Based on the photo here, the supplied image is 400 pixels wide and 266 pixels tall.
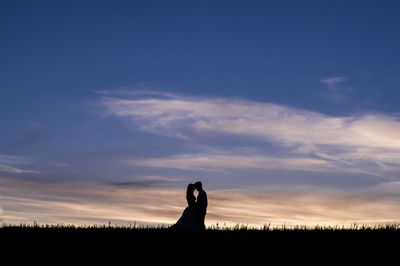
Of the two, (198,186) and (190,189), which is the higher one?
(198,186)

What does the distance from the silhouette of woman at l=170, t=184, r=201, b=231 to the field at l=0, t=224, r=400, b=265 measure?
143 centimetres

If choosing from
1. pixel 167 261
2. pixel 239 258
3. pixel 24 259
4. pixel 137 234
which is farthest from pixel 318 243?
pixel 24 259

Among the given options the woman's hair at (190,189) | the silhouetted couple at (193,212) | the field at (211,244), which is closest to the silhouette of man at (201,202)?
the silhouetted couple at (193,212)

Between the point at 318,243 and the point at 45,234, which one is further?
the point at 45,234

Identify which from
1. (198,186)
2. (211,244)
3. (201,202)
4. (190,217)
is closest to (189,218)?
(190,217)

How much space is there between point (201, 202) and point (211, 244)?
18.8ft

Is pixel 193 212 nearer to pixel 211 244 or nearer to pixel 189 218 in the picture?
pixel 189 218

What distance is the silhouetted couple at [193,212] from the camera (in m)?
23.8

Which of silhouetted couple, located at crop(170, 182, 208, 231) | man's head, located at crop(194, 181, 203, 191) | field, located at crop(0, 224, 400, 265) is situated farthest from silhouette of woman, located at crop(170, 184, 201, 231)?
field, located at crop(0, 224, 400, 265)

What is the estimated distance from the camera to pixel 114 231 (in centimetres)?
2223

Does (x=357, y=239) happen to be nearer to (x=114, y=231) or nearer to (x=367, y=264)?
(x=367, y=264)

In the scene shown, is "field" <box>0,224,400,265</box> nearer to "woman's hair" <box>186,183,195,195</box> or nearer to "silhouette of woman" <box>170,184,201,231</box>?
"silhouette of woman" <box>170,184,201,231</box>

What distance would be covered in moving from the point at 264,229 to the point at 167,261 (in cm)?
805

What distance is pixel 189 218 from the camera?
24219mm
